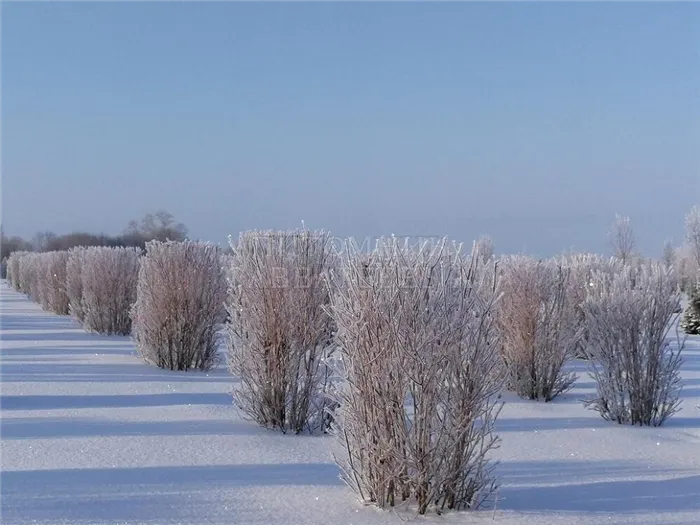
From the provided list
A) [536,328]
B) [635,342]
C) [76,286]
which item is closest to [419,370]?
[635,342]

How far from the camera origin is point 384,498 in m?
5.22

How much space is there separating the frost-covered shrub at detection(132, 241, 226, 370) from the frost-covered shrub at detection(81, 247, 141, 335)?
6.54 meters

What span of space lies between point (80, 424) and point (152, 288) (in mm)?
4488

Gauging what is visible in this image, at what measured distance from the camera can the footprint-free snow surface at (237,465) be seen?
5230 mm

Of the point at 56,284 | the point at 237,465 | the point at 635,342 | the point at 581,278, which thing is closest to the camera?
the point at 237,465

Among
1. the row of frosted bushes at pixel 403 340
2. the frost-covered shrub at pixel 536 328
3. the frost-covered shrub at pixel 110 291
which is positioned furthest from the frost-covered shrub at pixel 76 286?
the frost-covered shrub at pixel 536 328

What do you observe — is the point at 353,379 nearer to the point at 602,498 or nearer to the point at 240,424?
the point at 602,498

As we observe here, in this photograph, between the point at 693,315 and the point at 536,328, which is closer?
the point at 536,328

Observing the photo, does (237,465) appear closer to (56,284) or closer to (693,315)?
(56,284)

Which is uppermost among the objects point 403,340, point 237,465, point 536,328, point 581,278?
point 581,278

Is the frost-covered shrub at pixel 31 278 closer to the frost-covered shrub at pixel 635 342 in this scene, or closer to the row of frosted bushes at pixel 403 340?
the row of frosted bushes at pixel 403 340

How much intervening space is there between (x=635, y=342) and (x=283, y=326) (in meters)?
4.04

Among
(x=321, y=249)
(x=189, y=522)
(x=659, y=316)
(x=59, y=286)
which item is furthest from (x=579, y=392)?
(x=59, y=286)

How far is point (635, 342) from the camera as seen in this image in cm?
898
